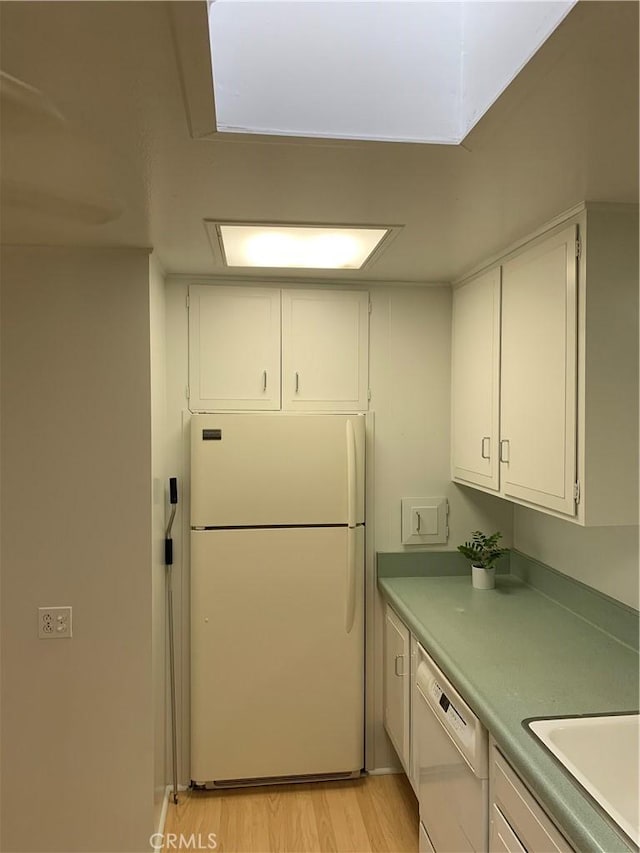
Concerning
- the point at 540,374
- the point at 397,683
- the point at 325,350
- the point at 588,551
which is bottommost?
the point at 397,683

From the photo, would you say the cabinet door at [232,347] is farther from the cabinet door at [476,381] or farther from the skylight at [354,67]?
the skylight at [354,67]

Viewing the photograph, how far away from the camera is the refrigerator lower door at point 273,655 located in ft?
8.60

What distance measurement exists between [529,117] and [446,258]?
118 cm

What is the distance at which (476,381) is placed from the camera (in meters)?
2.56

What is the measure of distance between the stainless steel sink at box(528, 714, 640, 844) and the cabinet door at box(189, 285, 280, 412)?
1.72 meters

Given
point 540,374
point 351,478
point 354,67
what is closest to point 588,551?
point 540,374

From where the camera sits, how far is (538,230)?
1.99 metres

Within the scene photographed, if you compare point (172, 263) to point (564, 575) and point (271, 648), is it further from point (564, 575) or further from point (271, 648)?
point (564, 575)

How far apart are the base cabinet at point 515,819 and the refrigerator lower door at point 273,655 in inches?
45.0

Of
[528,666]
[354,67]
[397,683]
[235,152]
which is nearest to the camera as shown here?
[354,67]

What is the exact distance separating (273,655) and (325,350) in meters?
1.39

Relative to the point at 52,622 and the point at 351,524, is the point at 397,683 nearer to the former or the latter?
the point at 351,524

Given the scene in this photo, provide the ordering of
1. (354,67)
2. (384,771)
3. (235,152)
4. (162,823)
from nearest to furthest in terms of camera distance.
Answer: (354,67)
(235,152)
(162,823)
(384,771)

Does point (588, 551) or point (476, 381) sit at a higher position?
point (476, 381)
